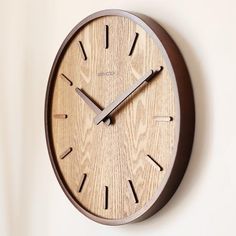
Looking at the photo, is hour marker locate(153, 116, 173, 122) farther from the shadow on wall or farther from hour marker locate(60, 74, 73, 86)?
hour marker locate(60, 74, 73, 86)

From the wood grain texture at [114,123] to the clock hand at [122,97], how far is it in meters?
0.01

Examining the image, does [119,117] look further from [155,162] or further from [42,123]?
[42,123]

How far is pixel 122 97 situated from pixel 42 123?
46 cm

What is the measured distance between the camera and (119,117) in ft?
3.77

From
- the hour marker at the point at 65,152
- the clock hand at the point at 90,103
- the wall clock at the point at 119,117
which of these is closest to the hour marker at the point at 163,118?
the wall clock at the point at 119,117

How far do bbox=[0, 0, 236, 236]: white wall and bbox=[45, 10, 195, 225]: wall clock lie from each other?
4cm

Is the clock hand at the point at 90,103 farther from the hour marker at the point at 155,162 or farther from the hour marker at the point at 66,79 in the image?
the hour marker at the point at 155,162

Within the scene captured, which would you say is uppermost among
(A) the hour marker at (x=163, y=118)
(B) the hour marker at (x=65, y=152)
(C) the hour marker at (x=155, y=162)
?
(A) the hour marker at (x=163, y=118)

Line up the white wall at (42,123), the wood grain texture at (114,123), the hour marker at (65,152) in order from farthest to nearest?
the hour marker at (65,152), the wood grain texture at (114,123), the white wall at (42,123)

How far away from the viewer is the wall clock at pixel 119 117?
1021mm

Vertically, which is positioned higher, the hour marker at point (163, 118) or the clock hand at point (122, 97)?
the clock hand at point (122, 97)

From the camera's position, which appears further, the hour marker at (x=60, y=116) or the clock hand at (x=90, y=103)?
the hour marker at (x=60, y=116)

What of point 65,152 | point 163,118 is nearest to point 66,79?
point 65,152

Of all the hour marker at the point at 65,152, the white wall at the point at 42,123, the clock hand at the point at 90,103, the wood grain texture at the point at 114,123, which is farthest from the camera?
the hour marker at the point at 65,152
